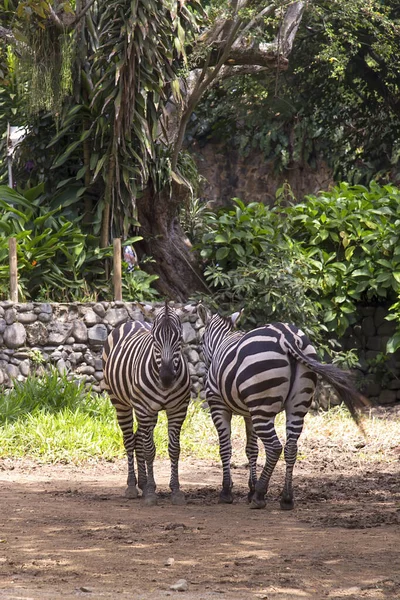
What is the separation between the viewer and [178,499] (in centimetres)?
780

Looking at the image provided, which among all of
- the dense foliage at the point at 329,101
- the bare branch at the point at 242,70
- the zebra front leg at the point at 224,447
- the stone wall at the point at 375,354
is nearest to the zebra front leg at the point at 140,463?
the zebra front leg at the point at 224,447

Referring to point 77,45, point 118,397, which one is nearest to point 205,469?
point 118,397

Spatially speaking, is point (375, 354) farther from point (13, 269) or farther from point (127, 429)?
point (127, 429)

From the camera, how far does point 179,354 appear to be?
7.76 m

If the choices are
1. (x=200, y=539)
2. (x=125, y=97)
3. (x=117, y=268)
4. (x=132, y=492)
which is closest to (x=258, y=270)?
(x=117, y=268)

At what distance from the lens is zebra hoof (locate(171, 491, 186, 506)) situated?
7777 millimetres

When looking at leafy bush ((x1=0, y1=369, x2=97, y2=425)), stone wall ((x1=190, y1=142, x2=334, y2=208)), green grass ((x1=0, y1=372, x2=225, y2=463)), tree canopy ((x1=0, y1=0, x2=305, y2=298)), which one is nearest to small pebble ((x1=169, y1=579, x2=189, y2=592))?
green grass ((x1=0, y1=372, x2=225, y2=463))

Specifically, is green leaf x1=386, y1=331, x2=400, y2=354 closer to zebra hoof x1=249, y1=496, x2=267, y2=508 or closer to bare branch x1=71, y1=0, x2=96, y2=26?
bare branch x1=71, y1=0, x2=96, y2=26

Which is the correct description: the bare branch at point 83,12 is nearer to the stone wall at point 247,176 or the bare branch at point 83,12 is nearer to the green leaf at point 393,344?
the green leaf at point 393,344

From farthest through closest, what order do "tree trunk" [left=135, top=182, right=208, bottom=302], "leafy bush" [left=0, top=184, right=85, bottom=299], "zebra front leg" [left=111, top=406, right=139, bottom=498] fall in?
1. "tree trunk" [left=135, top=182, right=208, bottom=302]
2. "leafy bush" [left=0, top=184, right=85, bottom=299]
3. "zebra front leg" [left=111, top=406, right=139, bottom=498]

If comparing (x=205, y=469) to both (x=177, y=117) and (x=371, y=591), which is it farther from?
(x=177, y=117)

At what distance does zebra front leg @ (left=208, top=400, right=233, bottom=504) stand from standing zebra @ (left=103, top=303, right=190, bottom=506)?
28cm

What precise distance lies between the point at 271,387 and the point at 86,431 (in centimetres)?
374

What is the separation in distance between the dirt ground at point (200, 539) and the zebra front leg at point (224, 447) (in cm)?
13
